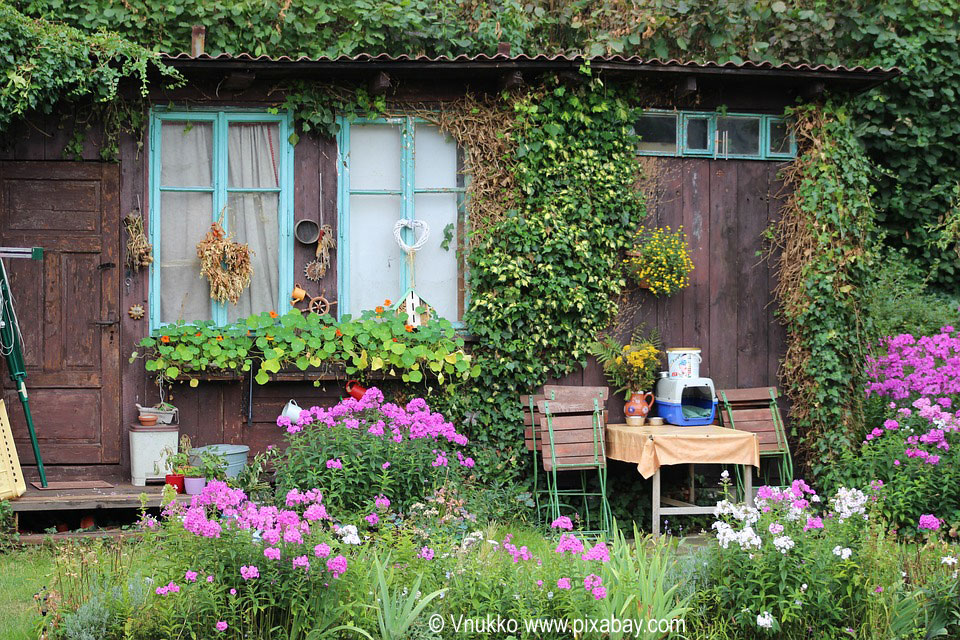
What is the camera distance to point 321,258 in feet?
24.5

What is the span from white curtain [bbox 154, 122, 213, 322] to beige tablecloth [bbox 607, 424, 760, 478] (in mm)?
3501

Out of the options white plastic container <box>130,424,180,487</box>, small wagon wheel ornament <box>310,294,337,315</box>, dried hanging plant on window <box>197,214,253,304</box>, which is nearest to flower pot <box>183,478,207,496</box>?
white plastic container <box>130,424,180,487</box>

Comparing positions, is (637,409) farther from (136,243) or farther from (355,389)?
(136,243)

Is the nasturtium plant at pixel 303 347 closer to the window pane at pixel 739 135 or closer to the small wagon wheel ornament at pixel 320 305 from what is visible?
the small wagon wheel ornament at pixel 320 305

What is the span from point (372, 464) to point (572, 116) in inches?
136

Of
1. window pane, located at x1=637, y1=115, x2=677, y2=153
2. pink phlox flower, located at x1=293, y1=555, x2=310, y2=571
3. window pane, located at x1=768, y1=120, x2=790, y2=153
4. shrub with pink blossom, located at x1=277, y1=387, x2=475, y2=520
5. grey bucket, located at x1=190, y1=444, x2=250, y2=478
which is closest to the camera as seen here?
pink phlox flower, located at x1=293, y1=555, x2=310, y2=571

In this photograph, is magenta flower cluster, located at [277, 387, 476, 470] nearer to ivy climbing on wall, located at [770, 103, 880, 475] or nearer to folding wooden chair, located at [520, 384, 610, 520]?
folding wooden chair, located at [520, 384, 610, 520]

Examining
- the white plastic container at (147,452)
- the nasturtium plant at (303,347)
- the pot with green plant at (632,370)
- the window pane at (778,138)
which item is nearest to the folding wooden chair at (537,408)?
the pot with green plant at (632,370)

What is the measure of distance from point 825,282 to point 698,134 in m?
1.63

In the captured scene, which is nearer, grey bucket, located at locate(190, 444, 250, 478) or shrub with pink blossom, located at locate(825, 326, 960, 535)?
shrub with pink blossom, located at locate(825, 326, 960, 535)

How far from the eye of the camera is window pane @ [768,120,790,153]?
26.4 feet

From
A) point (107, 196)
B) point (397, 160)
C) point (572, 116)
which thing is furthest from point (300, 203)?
point (572, 116)

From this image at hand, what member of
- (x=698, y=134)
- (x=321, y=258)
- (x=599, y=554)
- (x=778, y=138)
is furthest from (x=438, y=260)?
(x=599, y=554)

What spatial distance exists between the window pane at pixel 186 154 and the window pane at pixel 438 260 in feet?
5.58
